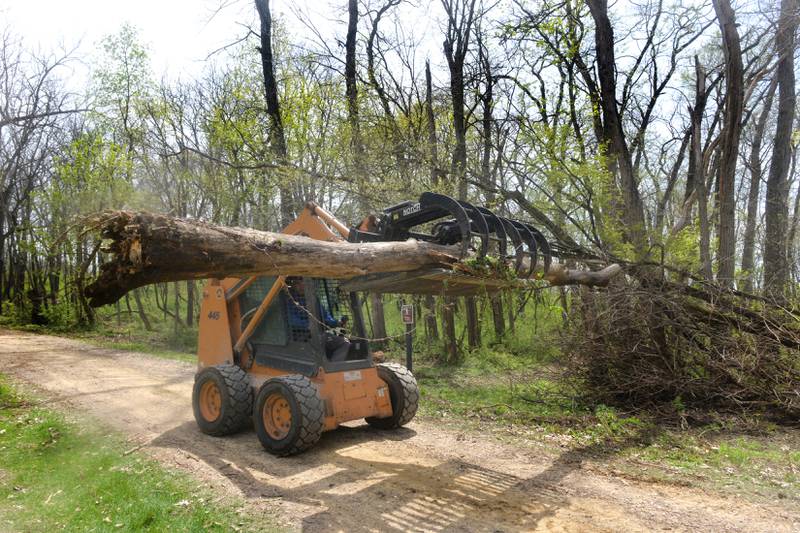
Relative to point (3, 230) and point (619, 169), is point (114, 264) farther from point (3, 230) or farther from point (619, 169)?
point (3, 230)

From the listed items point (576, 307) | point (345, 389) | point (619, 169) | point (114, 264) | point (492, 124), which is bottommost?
point (345, 389)

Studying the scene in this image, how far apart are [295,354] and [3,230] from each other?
27.0 metres

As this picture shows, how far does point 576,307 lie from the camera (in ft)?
33.6

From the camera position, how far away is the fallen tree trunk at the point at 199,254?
3.98 metres

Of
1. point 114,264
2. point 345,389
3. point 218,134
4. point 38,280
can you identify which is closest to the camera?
point 114,264

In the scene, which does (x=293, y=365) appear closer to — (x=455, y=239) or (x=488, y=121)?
(x=455, y=239)

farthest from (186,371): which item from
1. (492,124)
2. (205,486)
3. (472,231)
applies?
(492,124)

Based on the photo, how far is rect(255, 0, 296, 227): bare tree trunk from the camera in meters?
18.3

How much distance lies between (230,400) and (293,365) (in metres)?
0.94

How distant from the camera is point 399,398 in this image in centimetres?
816

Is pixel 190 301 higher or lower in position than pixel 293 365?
higher

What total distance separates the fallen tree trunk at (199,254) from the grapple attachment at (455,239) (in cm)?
69

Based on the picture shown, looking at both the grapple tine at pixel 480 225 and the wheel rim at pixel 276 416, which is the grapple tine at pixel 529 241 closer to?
the grapple tine at pixel 480 225

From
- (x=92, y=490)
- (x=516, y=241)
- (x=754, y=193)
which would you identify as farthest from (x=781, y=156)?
(x=92, y=490)
